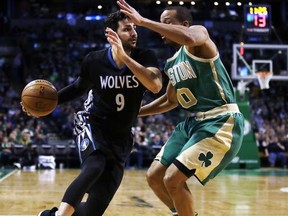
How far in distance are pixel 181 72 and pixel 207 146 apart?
617 mm

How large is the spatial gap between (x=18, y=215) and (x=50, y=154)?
36.1 feet

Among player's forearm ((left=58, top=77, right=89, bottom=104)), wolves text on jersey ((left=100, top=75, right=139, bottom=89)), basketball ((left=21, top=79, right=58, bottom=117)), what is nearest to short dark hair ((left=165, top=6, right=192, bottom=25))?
wolves text on jersey ((left=100, top=75, right=139, bottom=89))

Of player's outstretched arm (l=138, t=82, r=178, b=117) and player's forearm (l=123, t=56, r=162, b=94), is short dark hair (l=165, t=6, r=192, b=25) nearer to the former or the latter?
player's forearm (l=123, t=56, r=162, b=94)

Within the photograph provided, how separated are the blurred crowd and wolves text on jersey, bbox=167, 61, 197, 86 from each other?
40.5ft

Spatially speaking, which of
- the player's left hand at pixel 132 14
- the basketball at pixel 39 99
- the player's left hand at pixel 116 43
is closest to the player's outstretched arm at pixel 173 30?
the player's left hand at pixel 132 14

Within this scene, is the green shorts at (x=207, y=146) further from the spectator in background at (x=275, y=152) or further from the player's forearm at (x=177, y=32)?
the spectator in background at (x=275, y=152)

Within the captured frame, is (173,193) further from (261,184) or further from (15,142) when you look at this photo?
(15,142)

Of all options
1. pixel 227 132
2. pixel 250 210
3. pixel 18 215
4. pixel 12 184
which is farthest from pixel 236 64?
pixel 227 132

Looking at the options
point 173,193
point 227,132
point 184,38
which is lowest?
point 173,193

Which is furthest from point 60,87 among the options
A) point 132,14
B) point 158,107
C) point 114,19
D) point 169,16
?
point 132,14

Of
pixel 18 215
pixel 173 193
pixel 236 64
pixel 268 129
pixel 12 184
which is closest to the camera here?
pixel 173 193

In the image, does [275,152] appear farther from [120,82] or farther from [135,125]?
[120,82]

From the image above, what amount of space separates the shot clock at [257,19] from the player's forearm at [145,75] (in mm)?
12308

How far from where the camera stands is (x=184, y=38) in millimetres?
4078
